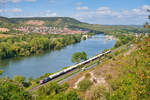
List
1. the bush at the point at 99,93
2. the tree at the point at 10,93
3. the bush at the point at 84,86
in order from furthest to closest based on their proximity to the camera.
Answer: the bush at the point at 84,86 → the bush at the point at 99,93 → the tree at the point at 10,93

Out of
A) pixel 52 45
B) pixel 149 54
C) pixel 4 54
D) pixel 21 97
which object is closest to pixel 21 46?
pixel 4 54

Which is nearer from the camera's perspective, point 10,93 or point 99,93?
point 10,93

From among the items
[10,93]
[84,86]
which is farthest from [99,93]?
Result: [10,93]

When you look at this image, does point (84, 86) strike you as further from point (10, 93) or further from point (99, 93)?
point (10, 93)

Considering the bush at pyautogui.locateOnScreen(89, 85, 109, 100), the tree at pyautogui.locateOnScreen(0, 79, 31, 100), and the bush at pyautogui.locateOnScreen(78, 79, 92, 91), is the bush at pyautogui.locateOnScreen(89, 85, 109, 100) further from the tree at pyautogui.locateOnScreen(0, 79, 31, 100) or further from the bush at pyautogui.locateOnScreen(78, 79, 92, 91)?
the tree at pyautogui.locateOnScreen(0, 79, 31, 100)

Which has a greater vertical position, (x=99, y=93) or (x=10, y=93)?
(x=10, y=93)

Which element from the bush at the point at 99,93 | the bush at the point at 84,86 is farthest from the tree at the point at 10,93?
the bush at the point at 84,86

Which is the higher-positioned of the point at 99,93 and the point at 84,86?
the point at 99,93

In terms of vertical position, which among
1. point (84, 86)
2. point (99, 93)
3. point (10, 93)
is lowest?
point (84, 86)

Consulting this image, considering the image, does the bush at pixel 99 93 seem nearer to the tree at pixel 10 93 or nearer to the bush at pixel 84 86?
the bush at pixel 84 86

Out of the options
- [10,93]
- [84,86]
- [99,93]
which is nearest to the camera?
[10,93]

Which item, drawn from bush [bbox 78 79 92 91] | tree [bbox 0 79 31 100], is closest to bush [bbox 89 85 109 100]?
bush [bbox 78 79 92 91]

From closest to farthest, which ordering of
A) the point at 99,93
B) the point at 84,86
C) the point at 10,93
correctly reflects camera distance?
the point at 10,93
the point at 99,93
the point at 84,86
